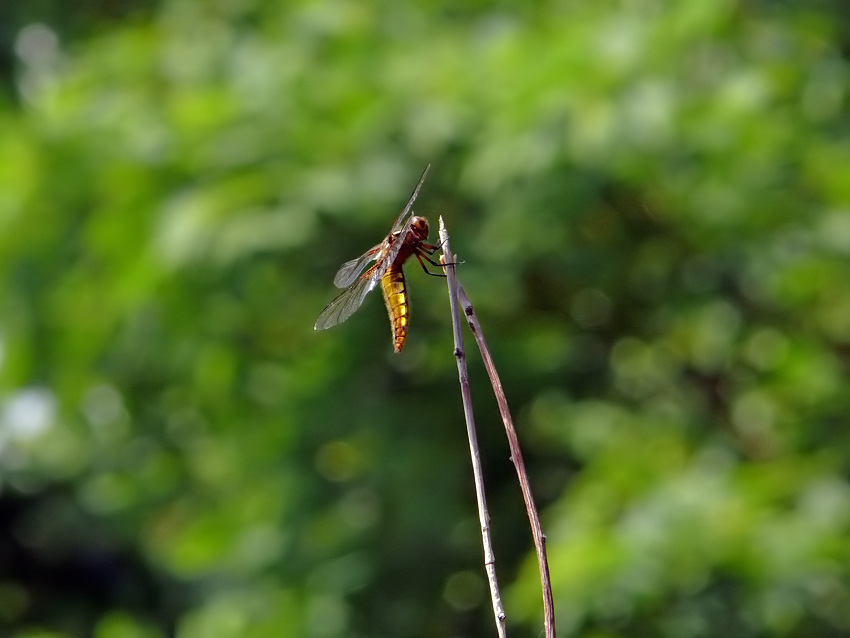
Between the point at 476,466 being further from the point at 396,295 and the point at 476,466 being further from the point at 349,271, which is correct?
the point at 349,271

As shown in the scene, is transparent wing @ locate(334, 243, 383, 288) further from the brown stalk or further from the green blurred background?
the green blurred background

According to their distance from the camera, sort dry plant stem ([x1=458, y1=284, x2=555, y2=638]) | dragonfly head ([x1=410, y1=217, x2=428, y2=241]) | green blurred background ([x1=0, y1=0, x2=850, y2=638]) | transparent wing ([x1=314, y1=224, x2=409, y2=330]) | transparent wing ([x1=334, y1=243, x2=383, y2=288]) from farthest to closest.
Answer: green blurred background ([x1=0, y1=0, x2=850, y2=638]) < transparent wing ([x1=334, y1=243, x2=383, y2=288]) < transparent wing ([x1=314, y1=224, x2=409, y2=330]) < dragonfly head ([x1=410, y1=217, x2=428, y2=241]) < dry plant stem ([x1=458, y1=284, x2=555, y2=638])

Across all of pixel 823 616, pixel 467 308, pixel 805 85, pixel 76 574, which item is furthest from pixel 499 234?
pixel 76 574

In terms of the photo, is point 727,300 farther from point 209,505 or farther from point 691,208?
point 209,505

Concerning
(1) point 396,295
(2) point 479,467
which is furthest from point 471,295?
(2) point 479,467

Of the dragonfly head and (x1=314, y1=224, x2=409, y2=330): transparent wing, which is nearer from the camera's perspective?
the dragonfly head

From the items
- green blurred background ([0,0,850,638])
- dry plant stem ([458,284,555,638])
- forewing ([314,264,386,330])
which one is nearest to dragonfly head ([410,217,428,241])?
forewing ([314,264,386,330])

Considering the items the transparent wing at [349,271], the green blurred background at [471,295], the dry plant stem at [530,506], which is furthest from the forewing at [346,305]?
the green blurred background at [471,295]
